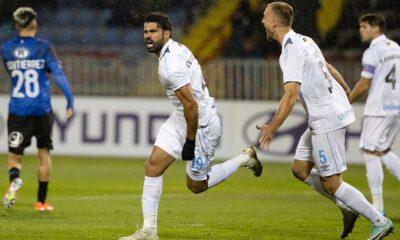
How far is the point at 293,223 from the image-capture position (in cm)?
1096

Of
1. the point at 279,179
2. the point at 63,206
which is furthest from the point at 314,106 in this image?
the point at 279,179

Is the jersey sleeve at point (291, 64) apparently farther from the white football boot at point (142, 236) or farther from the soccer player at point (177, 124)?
the white football boot at point (142, 236)

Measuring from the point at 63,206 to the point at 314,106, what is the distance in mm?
4526

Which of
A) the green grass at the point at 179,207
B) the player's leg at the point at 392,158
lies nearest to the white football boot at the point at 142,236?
the green grass at the point at 179,207

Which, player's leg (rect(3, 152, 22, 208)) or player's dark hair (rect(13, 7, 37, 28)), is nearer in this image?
player's leg (rect(3, 152, 22, 208))

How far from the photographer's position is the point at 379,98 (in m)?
12.1

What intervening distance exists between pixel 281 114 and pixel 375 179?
3.45 meters

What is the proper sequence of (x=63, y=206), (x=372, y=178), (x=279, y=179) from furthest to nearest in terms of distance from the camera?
(x=279, y=179)
(x=63, y=206)
(x=372, y=178)

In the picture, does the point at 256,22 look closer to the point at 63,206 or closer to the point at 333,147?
the point at 63,206

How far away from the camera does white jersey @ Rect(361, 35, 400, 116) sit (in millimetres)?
11930

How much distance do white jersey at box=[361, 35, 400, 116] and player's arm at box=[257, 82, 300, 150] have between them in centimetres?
338

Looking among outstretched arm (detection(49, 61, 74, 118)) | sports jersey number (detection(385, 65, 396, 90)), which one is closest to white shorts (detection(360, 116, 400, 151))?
sports jersey number (detection(385, 65, 396, 90))

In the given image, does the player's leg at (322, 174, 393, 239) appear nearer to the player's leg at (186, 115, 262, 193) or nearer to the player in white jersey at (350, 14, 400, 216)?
the player's leg at (186, 115, 262, 193)

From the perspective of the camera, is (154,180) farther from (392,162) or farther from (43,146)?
(392,162)
